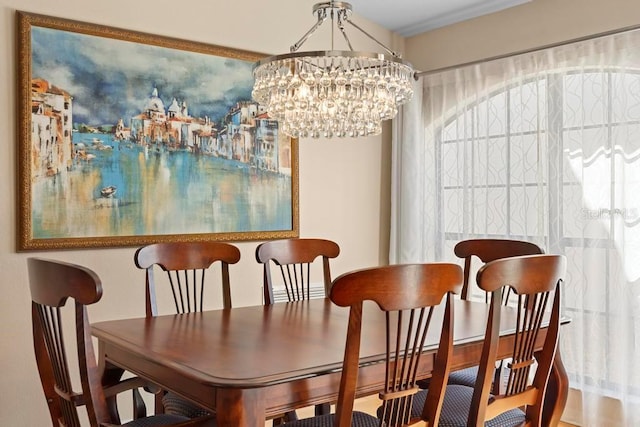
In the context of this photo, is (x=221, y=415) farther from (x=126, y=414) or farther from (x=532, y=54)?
(x=532, y=54)

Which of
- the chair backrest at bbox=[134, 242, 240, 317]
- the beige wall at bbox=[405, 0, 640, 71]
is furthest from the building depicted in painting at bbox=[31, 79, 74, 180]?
the beige wall at bbox=[405, 0, 640, 71]

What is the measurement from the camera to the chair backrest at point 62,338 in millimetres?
1742

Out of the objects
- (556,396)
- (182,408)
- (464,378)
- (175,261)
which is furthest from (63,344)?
(556,396)

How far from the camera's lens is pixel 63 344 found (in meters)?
1.88

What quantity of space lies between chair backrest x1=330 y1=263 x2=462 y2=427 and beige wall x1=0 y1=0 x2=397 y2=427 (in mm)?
2074

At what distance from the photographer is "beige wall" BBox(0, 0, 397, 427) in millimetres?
3168

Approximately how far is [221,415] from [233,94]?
2.55 m

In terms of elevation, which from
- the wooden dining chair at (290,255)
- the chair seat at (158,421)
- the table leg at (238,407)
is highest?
the wooden dining chair at (290,255)

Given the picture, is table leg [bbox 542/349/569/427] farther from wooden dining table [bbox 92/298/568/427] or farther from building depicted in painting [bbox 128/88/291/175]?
building depicted in painting [bbox 128/88/291/175]

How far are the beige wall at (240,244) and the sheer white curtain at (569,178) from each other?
19.1 inches

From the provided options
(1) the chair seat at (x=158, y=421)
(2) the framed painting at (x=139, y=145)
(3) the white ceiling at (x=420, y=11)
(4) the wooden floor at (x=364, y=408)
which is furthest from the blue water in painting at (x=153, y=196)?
(1) the chair seat at (x=158, y=421)

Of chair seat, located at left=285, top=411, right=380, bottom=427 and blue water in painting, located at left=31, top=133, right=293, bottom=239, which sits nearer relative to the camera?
chair seat, located at left=285, top=411, right=380, bottom=427

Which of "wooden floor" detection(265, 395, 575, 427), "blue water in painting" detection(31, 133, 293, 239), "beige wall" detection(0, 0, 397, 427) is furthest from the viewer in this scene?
"wooden floor" detection(265, 395, 575, 427)

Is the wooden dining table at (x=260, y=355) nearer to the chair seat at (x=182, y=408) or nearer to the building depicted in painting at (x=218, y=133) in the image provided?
the chair seat at (x=182, y=408)
